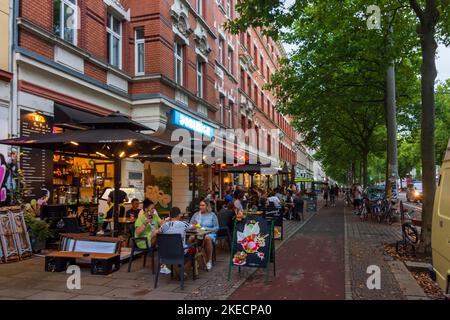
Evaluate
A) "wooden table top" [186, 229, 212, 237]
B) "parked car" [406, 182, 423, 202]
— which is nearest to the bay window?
"wooden table top" [186, 229, 212, 237]

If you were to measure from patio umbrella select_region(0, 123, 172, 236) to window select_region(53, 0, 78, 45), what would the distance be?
13.0ft

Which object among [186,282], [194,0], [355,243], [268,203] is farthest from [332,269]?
[194,0]

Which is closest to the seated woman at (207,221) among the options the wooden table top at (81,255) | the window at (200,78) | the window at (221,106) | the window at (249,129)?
the wooden table top at (81,255)

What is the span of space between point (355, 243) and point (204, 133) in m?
9.90

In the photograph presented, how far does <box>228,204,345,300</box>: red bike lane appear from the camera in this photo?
6230 mm

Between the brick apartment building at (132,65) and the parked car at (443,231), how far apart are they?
874 cm

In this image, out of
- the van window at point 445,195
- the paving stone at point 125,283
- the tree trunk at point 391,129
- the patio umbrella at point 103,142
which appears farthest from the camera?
the tree trunk at point 391,129

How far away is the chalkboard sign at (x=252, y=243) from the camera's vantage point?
720cm

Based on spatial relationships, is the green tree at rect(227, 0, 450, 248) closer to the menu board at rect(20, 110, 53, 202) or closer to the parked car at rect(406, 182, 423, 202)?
the menu board at rect(20, 110, 53, 202)

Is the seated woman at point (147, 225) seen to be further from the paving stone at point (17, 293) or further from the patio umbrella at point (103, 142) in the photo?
the paving stone at point (17, 293)

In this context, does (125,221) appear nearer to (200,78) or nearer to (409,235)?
(409,235)

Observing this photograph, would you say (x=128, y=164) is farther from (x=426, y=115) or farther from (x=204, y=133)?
(x=426, y=115)

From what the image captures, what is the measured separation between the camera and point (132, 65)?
14664 millimetres
